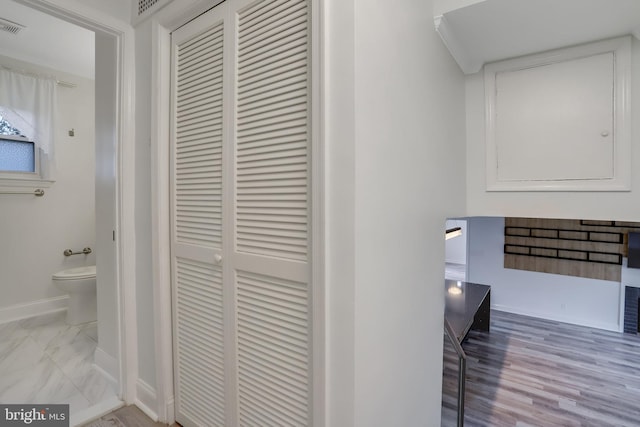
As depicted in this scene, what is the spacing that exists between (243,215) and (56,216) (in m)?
3.20

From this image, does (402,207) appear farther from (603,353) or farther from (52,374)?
(603,353)

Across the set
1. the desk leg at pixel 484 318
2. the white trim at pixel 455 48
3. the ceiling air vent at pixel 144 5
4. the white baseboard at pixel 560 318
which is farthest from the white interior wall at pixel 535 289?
the ceiling air vent at pixel 144 5

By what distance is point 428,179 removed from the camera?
1.36m

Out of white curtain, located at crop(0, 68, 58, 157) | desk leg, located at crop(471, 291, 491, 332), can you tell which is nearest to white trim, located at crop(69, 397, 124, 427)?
white curtain, located at crop(0, 68, 58, 157)

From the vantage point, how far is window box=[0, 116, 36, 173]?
9.86 feet

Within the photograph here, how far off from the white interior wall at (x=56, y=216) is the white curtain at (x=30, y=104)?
0.11m

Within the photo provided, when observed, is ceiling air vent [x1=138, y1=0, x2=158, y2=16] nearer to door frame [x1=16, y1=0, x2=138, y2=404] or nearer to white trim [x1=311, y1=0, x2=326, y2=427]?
door frame [x1=16, y1=0, x2=138, y2=404]

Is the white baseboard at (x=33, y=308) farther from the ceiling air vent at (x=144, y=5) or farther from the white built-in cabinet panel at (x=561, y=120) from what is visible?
the white built-in cabinet panel at (x=561, y=120)

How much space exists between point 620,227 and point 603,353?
61.8 inches

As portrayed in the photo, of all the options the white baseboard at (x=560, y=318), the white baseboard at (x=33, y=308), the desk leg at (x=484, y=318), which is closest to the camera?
the white baseboard at (x=33, y=308)

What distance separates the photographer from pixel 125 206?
173 centimetres

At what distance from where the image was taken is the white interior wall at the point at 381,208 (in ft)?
2.98

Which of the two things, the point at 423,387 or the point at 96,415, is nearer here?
the point at 423,387

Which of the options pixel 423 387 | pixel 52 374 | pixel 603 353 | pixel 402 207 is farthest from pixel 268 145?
pixel 603 353
